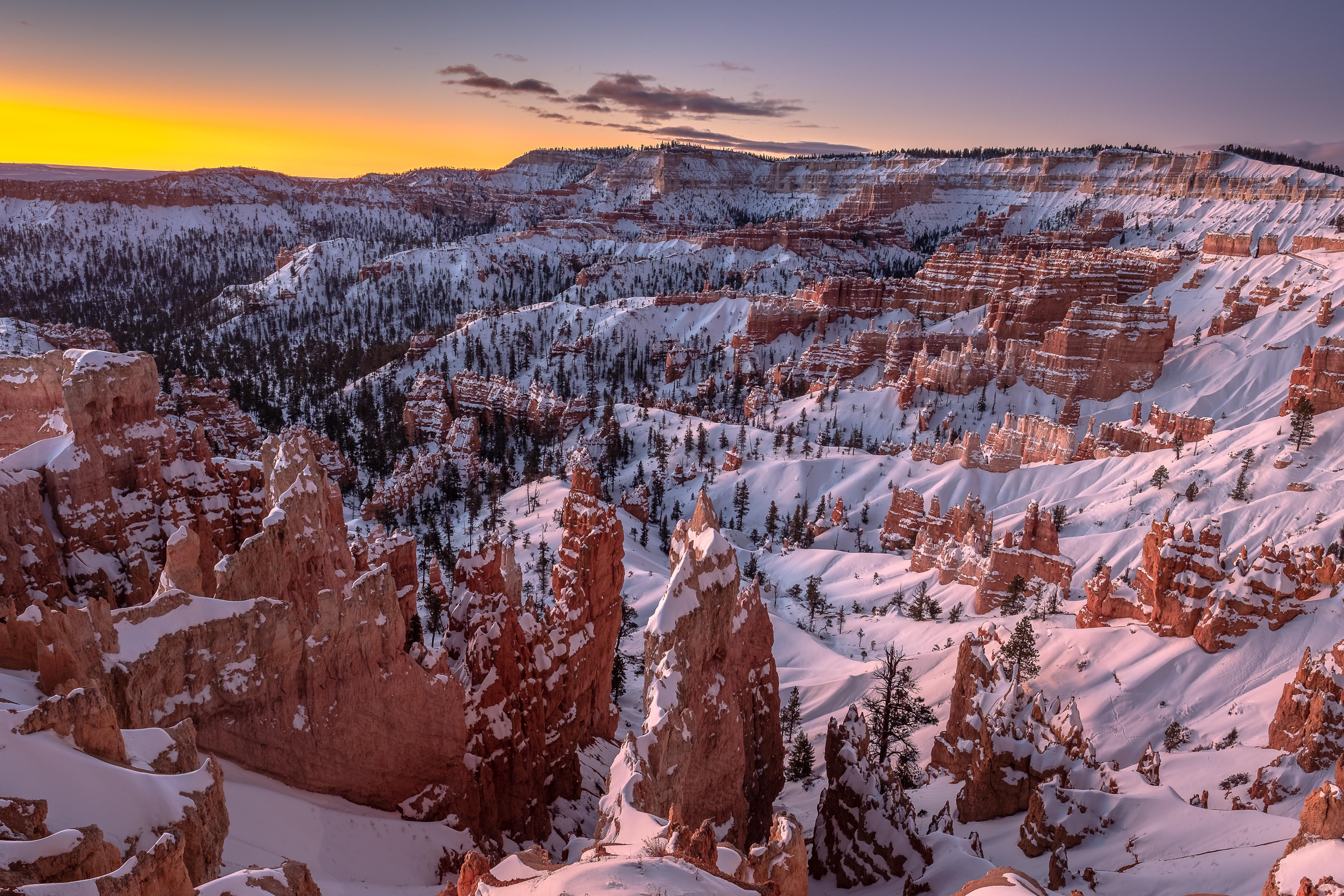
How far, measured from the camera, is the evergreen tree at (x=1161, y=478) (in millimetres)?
53000

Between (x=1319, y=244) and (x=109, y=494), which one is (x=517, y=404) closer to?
(x=109, y=494)

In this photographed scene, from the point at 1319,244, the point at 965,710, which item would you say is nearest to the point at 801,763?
the point at 965,710

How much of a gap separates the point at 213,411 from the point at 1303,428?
86.9 metres

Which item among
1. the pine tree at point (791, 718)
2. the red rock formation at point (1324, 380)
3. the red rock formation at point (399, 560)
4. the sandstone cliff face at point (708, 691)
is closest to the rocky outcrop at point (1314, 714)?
the sandstone cliff face at point (708, 691)

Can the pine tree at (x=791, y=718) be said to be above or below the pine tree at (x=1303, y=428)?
below

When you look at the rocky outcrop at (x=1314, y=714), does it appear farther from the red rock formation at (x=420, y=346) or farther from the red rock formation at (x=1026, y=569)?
the red rock formation at (x=420, y=346)

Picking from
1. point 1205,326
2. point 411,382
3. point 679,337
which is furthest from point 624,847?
point 679,337

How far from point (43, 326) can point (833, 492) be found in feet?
354

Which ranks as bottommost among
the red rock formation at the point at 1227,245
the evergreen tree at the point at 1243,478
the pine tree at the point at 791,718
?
the pine tree at the point at 791,718

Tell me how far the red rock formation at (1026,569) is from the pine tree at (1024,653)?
13.6m

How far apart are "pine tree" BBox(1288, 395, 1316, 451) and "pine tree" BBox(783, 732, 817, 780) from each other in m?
47.2

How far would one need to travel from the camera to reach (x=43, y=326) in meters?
99.5

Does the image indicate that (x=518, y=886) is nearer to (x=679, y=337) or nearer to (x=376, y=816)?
(x=376, y=816)

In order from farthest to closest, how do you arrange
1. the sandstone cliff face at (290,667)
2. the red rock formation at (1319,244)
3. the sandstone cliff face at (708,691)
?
the red rock formation at (1319,244), the sandstone cliff face at (708,691), the sandstone cliff face at (290,667)
